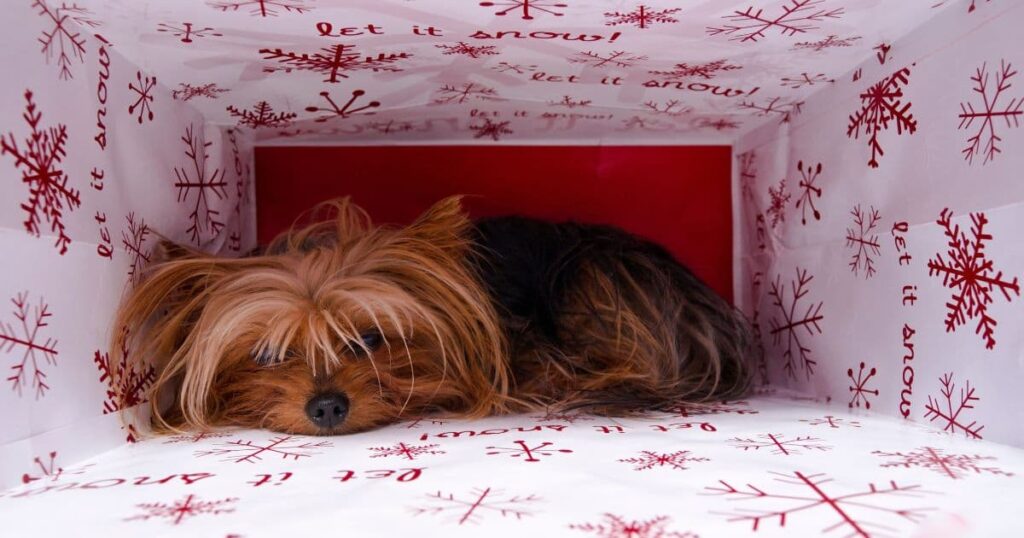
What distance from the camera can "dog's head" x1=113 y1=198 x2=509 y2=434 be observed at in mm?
2123

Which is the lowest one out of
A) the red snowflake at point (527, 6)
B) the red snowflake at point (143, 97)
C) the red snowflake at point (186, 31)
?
the red snowflake at point (143, 97)

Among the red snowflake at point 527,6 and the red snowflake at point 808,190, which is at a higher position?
the red snowflake at point 527,6

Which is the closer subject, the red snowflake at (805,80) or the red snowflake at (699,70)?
the red snowflake at (699,70)

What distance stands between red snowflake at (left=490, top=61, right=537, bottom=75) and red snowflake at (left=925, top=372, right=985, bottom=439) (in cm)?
122

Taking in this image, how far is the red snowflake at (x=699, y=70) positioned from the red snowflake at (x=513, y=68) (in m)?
0.32

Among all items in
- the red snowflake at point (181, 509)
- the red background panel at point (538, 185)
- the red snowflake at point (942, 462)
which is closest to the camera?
the red snowflake at point (181, 509)

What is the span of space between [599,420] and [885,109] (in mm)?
1028

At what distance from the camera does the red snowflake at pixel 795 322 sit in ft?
8.23

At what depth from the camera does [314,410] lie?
2.04 metres

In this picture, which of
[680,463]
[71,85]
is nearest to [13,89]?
[71,85]

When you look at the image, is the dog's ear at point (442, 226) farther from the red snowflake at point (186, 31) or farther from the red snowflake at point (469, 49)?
the red snowflake at point (186, 31)

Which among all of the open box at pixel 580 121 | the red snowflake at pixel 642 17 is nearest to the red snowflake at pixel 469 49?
the open box at pixel 580 121

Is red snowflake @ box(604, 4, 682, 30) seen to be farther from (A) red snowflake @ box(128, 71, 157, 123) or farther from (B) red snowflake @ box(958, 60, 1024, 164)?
(A) red snowflake @ box(128, 71, 157, 123)

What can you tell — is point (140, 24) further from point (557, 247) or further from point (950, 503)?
point (950, 503)
